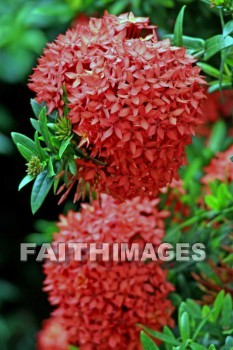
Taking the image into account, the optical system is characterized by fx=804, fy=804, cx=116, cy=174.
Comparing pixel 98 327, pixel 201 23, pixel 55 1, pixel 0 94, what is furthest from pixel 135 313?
pixel 0 94

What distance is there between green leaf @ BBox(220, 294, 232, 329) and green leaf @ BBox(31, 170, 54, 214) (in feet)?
1.00

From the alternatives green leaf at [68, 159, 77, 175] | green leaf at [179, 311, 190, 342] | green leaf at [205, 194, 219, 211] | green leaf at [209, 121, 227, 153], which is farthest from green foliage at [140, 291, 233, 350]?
green leaf at [209, 121, 227, 153]

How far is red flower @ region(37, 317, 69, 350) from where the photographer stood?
1.29 m

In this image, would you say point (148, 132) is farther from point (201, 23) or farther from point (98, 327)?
point (201, 23)

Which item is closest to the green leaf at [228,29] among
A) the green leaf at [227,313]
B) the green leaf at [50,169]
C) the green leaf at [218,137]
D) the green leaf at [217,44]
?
the green leaf at [217,44]

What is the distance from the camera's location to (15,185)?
1918 mm

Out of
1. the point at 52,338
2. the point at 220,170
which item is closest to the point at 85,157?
the point at 220,170

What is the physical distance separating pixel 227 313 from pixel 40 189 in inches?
12.6

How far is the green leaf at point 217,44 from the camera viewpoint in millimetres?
942

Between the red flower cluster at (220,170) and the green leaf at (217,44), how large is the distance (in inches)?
12.2

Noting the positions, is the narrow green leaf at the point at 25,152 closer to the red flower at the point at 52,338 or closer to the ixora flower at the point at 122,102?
the ixora flower at the point at 122,102

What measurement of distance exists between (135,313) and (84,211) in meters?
0.16

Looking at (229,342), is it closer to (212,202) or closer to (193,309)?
(193,309)

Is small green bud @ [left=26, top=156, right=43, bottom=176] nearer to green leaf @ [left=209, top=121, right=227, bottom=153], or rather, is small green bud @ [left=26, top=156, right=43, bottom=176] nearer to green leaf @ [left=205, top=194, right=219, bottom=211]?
green leaf @ [left=205, top=194, right=219, bottom=211]
